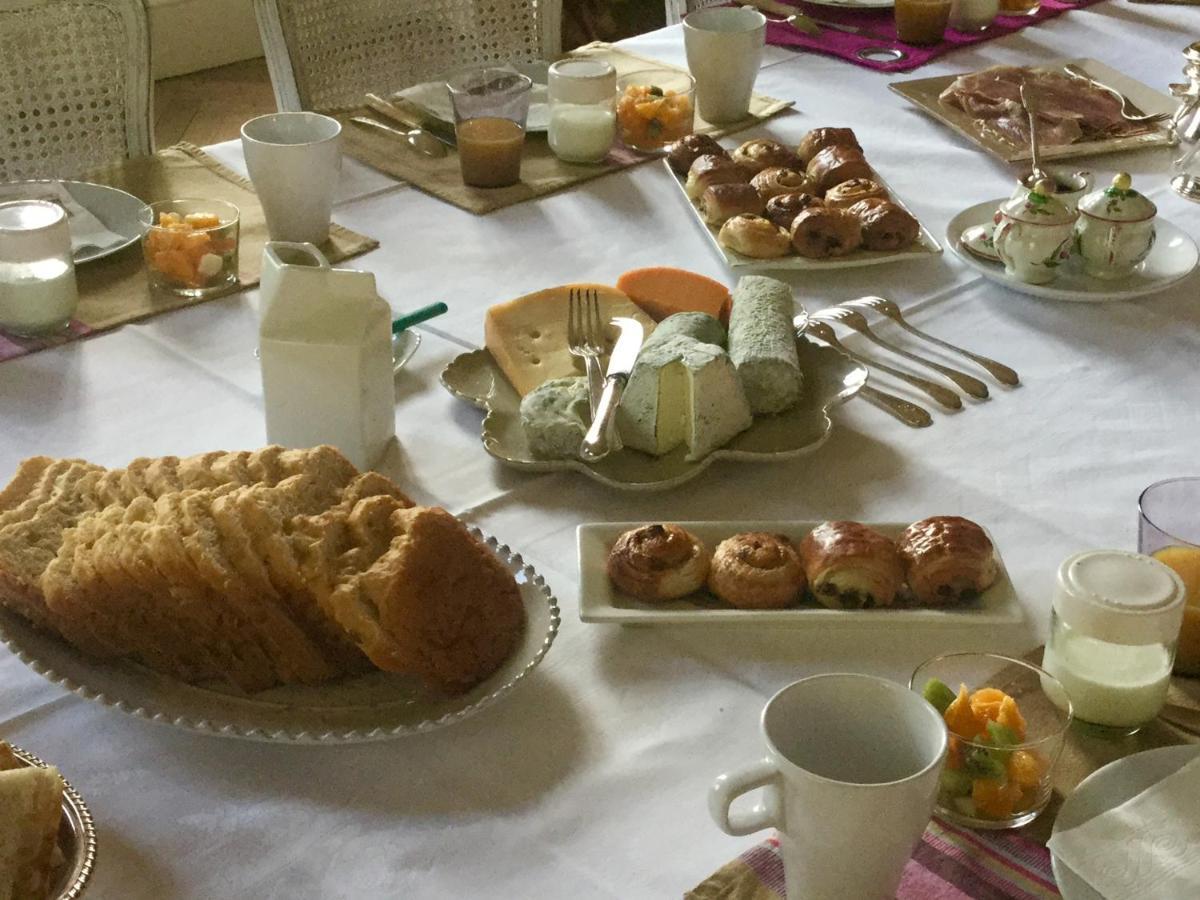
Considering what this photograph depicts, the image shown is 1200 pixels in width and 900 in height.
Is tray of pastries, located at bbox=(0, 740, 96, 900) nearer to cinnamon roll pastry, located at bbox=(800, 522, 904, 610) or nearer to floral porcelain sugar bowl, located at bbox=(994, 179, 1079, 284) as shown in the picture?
cinnamon roll pastry, located at bbox=(800, 522, 904, 610)

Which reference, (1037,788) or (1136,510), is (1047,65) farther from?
(1037,788)

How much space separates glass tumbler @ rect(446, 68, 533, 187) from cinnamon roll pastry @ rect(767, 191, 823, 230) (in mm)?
330

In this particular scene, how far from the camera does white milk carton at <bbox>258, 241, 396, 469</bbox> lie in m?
1.11

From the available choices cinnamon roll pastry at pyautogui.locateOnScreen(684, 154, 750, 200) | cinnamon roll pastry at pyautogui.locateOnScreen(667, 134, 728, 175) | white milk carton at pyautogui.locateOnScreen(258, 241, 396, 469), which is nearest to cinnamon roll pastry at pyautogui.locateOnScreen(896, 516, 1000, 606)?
white milk carton at pyautogui.locateOnScreen(258, 241, 396, 469)

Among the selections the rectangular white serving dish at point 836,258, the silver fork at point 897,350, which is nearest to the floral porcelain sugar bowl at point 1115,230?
the rectangular white serving dish at point 836,258

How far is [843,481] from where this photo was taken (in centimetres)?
117

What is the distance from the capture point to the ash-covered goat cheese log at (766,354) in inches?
47.3

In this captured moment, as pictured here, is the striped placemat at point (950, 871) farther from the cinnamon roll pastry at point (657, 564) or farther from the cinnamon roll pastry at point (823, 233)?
the cinnamon roll pastry at point (823, 233)

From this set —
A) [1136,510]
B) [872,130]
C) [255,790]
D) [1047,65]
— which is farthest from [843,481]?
[1047,65]

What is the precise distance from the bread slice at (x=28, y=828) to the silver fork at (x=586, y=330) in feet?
2.01

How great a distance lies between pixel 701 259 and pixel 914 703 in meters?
0.91

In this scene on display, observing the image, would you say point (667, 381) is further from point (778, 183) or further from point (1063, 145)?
point (1063, 145)

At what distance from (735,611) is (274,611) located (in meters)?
0.31

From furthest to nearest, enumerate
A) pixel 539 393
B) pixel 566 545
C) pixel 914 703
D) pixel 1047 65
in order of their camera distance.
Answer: pixel 1047 65 → pixel 539 393 → pixel 566 545 → pixel 914 703
